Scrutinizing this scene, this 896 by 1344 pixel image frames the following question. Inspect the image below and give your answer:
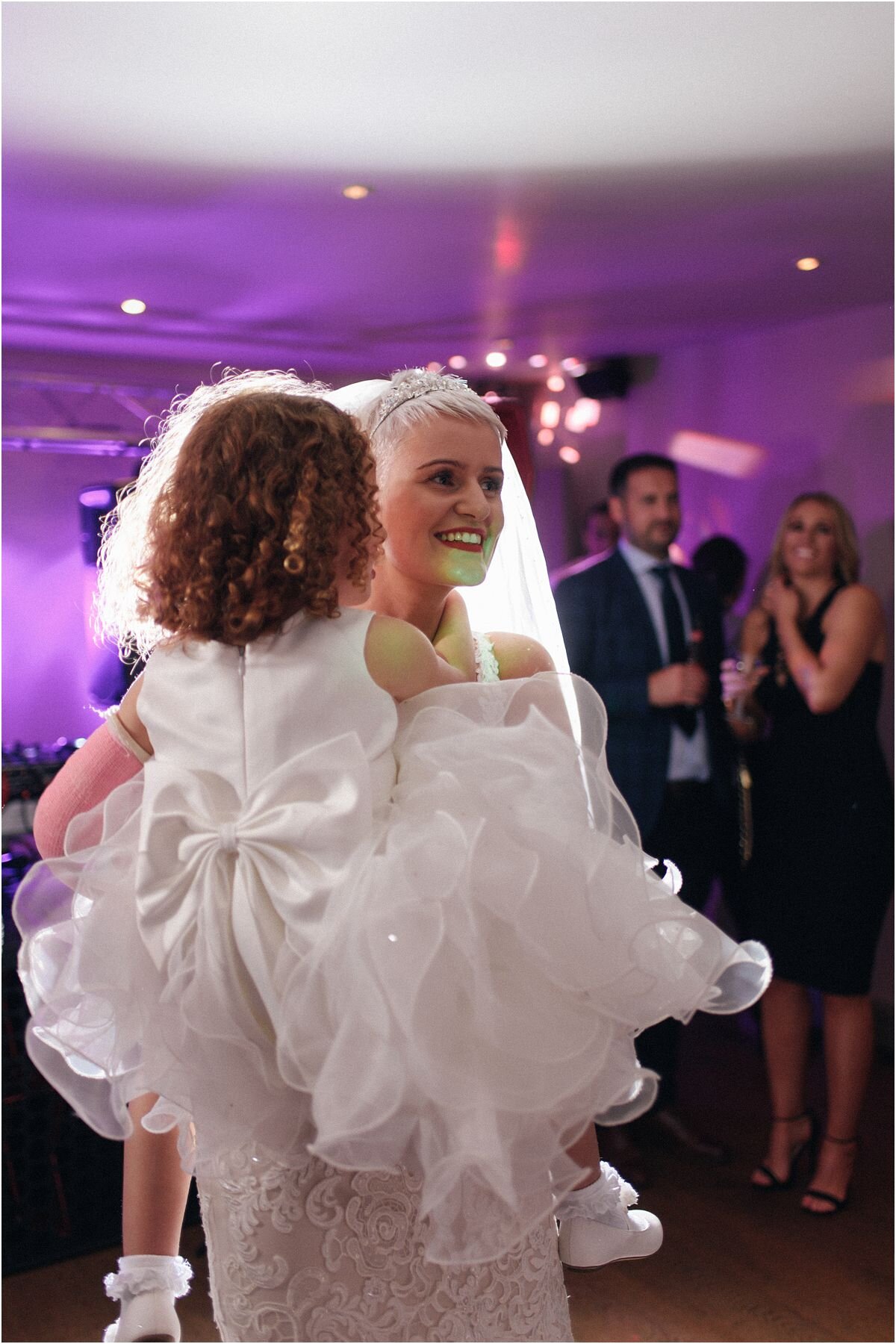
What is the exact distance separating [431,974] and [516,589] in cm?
87

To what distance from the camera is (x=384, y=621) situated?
49.3 inches

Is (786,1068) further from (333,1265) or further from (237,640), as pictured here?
(237,640)

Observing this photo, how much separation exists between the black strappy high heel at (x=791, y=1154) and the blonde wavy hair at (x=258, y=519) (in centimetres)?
314

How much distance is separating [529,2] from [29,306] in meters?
3.37

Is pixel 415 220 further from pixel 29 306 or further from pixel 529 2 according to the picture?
pixel 29 306

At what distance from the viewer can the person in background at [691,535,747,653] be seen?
18.1 feet

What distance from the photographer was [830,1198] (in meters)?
3.59

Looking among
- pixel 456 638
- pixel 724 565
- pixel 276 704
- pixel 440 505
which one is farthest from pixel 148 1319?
pixel 724 565

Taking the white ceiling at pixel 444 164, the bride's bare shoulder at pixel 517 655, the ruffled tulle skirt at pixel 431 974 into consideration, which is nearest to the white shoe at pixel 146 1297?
the ruffled tulle skirt at pixel 431 974

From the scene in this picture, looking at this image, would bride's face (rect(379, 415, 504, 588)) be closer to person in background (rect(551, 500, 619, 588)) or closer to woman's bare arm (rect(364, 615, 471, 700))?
woman's bare arm (rect(364, 615, 471, 700))

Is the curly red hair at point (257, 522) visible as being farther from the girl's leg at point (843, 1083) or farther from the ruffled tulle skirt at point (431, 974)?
the girl's leg at point (843, 1083)

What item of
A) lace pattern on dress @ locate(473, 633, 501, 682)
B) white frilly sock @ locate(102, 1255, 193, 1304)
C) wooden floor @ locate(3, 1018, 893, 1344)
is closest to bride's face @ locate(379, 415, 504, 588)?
lace pattern on dress @ locate(473, 633, 501, 682)

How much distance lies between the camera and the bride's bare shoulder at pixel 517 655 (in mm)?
1661

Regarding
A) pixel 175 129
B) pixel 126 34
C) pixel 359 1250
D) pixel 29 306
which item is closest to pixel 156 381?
pixel 29 306
